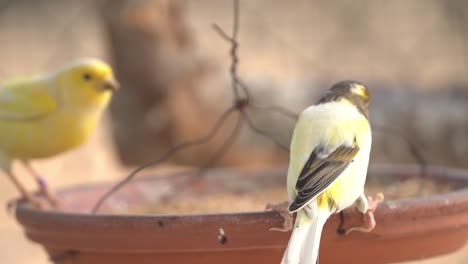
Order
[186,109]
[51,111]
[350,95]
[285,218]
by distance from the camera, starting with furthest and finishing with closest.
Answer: [186,109]
[51,111]
[350,95]
[285,218]

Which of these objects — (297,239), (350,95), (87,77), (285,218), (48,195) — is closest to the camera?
(297,239)

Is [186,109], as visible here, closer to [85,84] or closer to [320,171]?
[85,84]

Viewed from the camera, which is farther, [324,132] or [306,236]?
[324,132]

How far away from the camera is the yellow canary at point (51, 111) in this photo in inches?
109

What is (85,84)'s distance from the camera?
2.91m

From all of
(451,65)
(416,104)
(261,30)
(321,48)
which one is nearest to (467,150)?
(416,104)

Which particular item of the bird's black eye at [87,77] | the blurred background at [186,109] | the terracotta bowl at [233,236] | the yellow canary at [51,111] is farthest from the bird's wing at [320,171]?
the blurred background at [186,109]

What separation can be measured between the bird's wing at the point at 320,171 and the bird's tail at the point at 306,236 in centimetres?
5

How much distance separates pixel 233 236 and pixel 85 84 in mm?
1427

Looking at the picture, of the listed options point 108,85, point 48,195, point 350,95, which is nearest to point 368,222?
point 350,95

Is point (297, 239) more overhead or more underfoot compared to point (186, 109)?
more overhead

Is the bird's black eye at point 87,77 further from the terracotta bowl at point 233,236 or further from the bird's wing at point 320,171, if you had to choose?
the bird's wing at point 320,171

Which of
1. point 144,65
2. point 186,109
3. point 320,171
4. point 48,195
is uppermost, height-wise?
point 320,171

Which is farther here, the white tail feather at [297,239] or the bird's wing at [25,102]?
the bird's wing at [25,102]
